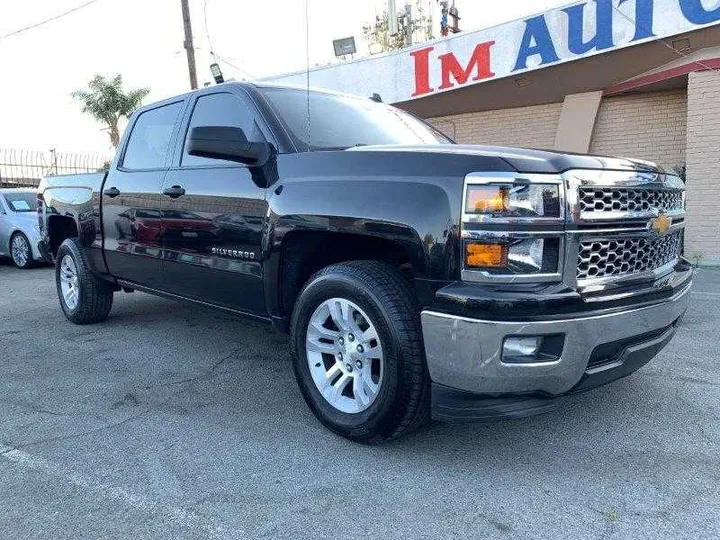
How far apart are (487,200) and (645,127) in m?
8.88

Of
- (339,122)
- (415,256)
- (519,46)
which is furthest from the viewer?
(519,46)

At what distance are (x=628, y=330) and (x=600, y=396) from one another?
3.33ft

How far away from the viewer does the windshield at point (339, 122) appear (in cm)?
369

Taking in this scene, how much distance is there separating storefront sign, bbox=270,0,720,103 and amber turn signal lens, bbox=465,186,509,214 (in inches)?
292

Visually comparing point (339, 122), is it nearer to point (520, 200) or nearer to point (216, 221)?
point (216, 221)

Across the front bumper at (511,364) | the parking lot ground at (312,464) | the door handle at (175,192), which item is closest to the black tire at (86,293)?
the parking lot ground at (312,464)

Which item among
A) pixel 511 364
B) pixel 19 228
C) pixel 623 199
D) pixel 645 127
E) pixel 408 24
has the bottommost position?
pixel 511 364

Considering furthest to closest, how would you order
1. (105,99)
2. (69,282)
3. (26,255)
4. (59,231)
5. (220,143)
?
(105,99) < (26,255) < (59,231) < (69,282) < (220,143)

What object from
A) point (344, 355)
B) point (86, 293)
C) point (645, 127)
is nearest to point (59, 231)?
point (86, 293)

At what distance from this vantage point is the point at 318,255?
351 centimetres

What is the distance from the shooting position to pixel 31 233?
10.7 m

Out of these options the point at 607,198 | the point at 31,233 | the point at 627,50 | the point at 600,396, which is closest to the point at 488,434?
the point at 600,396

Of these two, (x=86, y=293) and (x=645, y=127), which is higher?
(x=645, y=127)

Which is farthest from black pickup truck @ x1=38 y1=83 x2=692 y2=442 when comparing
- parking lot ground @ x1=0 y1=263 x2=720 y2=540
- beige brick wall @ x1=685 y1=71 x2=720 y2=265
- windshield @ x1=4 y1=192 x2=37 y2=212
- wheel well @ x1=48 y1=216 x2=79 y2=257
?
windshield @ x1=4 y1=192 x2=37 y2=212
